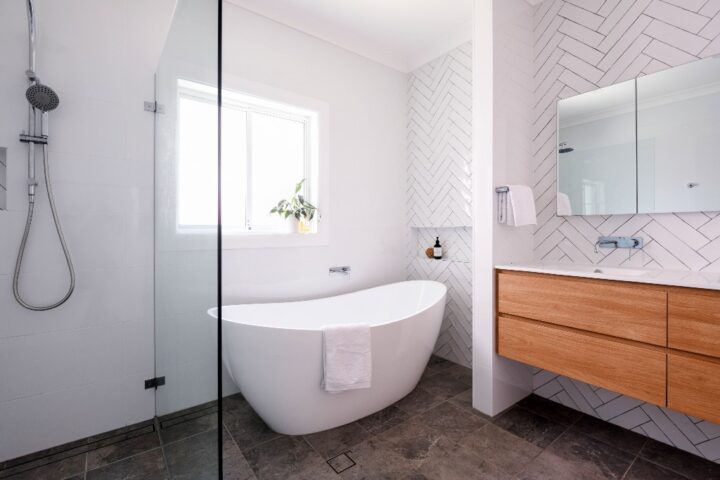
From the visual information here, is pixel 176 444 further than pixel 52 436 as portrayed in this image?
No

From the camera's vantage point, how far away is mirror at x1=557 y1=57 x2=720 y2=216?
1.68 metres

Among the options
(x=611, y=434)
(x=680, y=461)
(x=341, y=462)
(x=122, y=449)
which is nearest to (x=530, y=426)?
(x=611, y=434)

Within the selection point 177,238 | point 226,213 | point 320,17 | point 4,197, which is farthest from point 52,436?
point 320,17

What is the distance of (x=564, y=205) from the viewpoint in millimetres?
2178

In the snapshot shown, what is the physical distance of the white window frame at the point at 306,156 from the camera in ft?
7.66

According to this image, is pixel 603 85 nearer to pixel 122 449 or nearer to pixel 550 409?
pixel 550 409

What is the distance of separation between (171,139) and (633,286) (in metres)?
2.21

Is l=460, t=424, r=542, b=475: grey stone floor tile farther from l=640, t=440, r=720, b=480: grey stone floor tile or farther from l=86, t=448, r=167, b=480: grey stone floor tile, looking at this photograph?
l=86, t=448, r=167, b=480: grey stone floor tile

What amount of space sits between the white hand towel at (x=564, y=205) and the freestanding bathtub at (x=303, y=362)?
0.96m

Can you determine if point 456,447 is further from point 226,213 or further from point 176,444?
point 226,213

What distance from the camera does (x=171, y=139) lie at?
1529 millimetres

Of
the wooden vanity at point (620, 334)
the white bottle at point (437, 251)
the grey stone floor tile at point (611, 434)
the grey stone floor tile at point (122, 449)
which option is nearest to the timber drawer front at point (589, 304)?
the wooden vanity at point (620, 334)

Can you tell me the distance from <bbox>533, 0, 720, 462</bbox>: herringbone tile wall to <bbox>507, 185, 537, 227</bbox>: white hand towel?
1.08ft

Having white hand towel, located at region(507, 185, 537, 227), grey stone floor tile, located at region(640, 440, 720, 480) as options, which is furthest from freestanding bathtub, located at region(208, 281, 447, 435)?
grey stone floor tile, located at region(640, 440, 720, 480)
